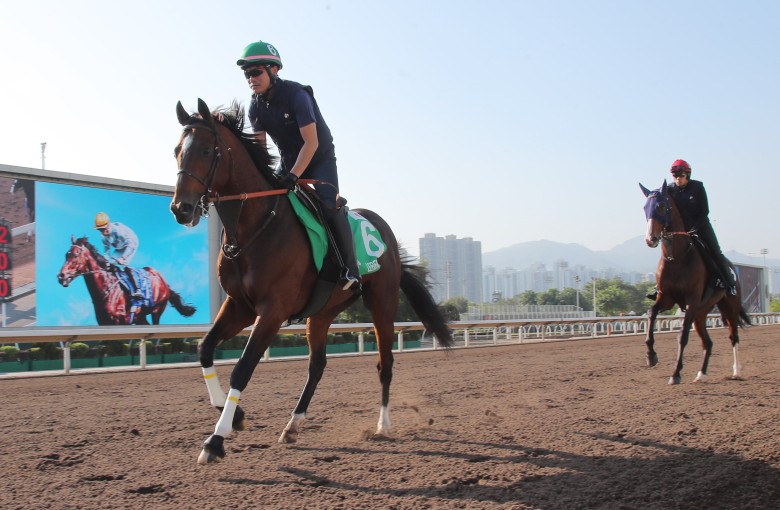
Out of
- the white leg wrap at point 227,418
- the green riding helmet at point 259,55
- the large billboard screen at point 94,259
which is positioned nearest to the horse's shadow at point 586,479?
the white leg wrap at point 227,418

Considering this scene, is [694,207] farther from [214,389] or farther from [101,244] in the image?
[101,244]

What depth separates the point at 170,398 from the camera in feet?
29.1

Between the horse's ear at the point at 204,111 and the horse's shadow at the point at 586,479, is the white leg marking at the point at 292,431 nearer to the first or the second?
the horse's shadow at the point at 586,479

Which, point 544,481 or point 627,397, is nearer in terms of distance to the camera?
point 544,481

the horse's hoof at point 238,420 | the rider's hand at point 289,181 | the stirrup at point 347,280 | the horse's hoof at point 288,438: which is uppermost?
the rider's hand at point 289,181

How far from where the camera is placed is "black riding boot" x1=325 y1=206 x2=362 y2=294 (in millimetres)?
5781

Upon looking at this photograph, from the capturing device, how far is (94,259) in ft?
69.5

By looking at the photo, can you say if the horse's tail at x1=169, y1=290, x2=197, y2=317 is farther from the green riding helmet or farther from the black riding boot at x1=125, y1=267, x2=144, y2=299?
the green riding helmet

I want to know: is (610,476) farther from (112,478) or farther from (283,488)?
(112,478)

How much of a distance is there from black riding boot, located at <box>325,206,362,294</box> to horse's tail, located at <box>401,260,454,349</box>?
174 cm

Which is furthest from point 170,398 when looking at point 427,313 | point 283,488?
point 283,488

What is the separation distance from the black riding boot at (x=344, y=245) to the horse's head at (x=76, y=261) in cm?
1717

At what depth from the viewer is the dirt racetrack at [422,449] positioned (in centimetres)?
388

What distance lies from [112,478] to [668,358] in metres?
12.2
